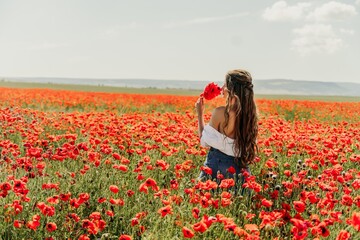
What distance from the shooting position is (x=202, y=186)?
3.72 meters

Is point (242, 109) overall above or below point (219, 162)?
above

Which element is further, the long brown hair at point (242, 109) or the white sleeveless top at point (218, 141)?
the white sleeveless top at point (218, 141)

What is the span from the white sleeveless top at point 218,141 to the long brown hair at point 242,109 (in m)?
0.07

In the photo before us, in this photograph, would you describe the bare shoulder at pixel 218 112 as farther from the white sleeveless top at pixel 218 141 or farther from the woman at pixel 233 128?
the white sleeveless top at pixel 218 141

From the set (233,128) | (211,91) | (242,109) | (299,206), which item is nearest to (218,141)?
(233,128)

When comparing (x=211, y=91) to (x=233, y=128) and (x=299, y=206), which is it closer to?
(x=233, y=128)

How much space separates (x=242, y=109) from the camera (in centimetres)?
515

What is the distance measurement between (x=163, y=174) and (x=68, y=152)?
4.17 ft

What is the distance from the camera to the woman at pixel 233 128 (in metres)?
5.10

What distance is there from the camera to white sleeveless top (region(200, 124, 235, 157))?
5195 mm

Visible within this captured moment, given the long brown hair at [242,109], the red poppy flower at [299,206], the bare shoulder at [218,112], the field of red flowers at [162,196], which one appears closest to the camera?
the red poppy flower at [299,206]

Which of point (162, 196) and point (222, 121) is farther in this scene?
point (222, 121)

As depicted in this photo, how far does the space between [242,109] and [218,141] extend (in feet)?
1.46

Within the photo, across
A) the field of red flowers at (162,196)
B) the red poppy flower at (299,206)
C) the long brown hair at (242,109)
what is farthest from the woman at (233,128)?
the red poppy flower at (299,206)
